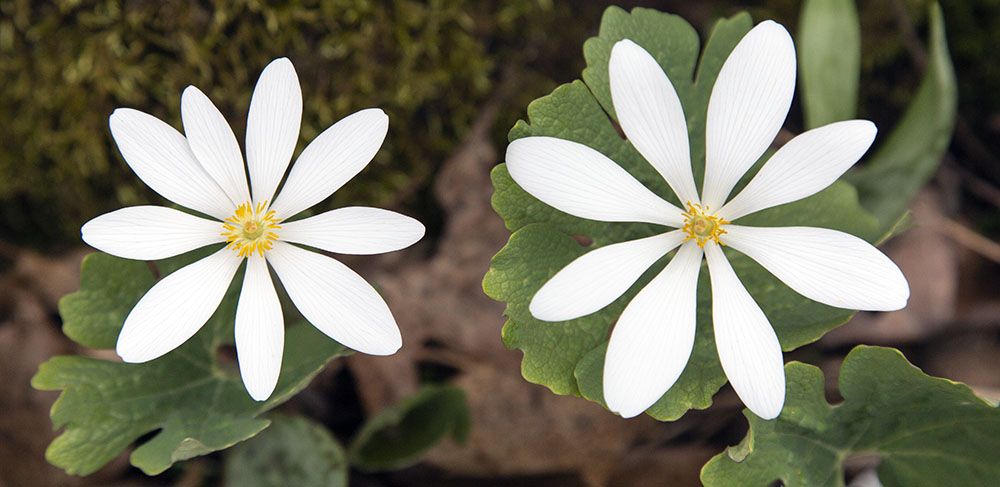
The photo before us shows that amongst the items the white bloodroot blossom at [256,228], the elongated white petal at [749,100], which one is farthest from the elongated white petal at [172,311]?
the elongated white petal at [749,100]

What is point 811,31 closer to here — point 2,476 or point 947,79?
point 947,79

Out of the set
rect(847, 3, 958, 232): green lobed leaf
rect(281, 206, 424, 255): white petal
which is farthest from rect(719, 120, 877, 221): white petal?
rect(847, 3, 958, 232): green lobed leaf

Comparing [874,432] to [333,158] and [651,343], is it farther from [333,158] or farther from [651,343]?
[333,158]

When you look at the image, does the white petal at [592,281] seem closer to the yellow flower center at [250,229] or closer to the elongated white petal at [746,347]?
the elongated white petal at [746,347]

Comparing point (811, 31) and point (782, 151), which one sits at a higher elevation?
point (811, 31)

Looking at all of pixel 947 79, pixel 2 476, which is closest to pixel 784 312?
pixel 947 79

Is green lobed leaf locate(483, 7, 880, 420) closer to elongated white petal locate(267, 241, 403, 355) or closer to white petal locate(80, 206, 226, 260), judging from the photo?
elongated white petal locate(267, 241, 403, 355)

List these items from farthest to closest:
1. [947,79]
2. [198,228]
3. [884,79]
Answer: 1. [884,79]
2. [947,79]
3. [198,228]
